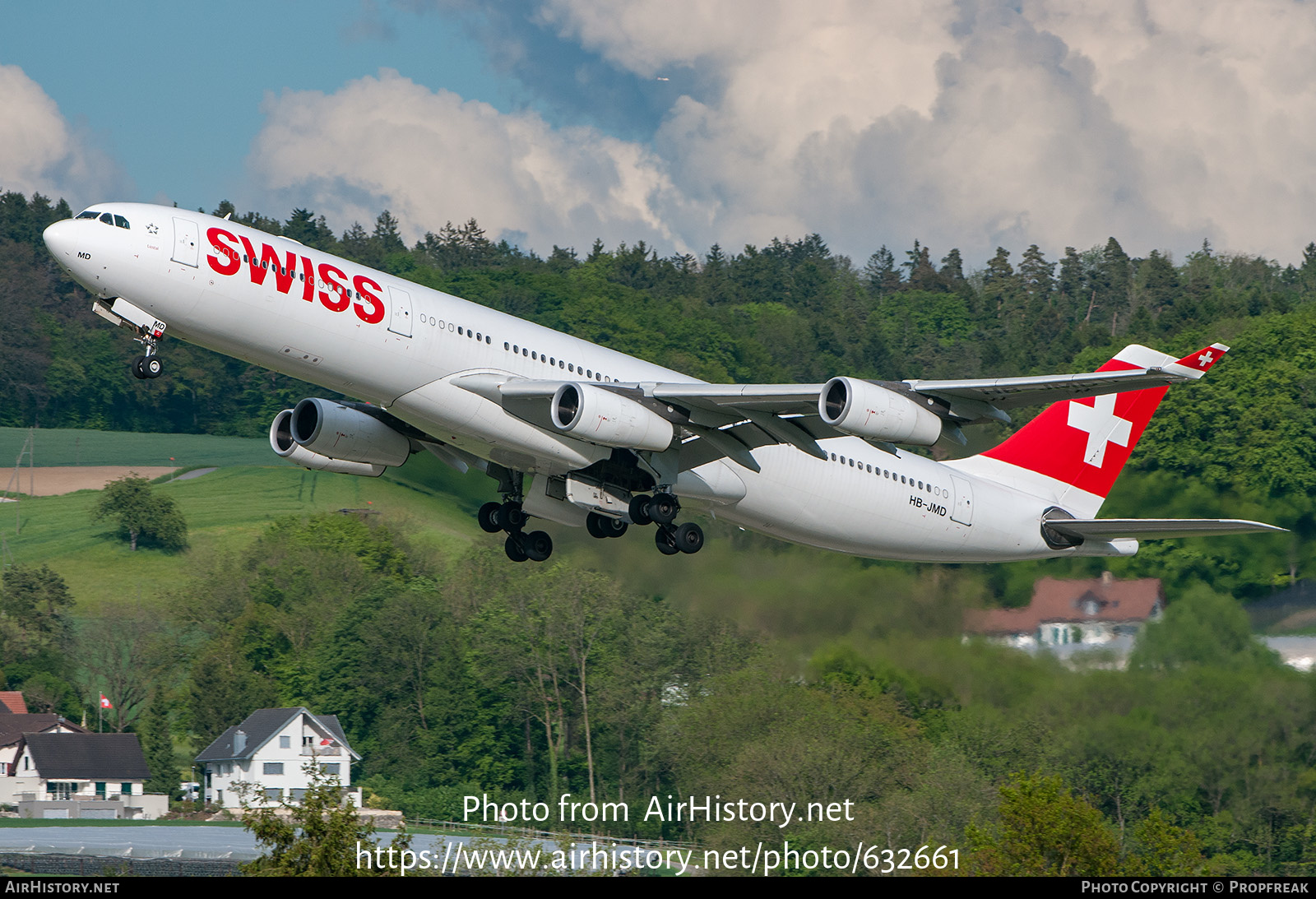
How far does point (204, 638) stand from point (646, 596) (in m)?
62.4

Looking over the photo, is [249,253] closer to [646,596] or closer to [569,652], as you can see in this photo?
[646,596]

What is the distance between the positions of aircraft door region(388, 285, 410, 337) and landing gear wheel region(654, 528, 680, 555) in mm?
6794

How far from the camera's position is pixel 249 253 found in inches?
1032

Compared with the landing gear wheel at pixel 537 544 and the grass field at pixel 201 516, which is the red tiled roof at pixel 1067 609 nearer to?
the landing gear wheel at pixel 537 544

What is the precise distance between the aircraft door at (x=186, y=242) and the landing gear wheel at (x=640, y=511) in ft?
31.5

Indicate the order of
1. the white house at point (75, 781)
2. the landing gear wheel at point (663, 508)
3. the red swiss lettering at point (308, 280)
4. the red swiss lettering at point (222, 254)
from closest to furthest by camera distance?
the red swiss lettering at point (222, 254) → the red swiss lettering at point (308, 280) → the landing gear wheel at point (663, 508) → the white house at point (75, 781)

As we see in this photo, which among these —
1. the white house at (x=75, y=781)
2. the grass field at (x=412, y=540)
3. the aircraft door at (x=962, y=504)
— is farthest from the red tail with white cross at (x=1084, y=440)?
the white house at (x=75, y=781)

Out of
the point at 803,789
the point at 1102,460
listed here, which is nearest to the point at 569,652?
the point at 803,789

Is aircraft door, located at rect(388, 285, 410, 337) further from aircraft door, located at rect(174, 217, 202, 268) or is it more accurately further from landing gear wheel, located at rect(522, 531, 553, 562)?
landing gear wheel, located at rect(522, 531, 553, 562)

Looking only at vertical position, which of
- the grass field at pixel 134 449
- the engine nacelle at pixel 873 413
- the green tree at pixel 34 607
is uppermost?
the grass field at pixel 134 449

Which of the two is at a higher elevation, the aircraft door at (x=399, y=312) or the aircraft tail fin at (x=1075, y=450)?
the aircraft door at (x=399, y=312)

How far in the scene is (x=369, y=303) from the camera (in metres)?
27.1

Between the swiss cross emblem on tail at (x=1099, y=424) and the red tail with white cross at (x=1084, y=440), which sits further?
the swiss cross emblem on tail at (x=1099, y=424)

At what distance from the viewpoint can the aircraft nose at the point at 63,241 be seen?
25125 millimetres
